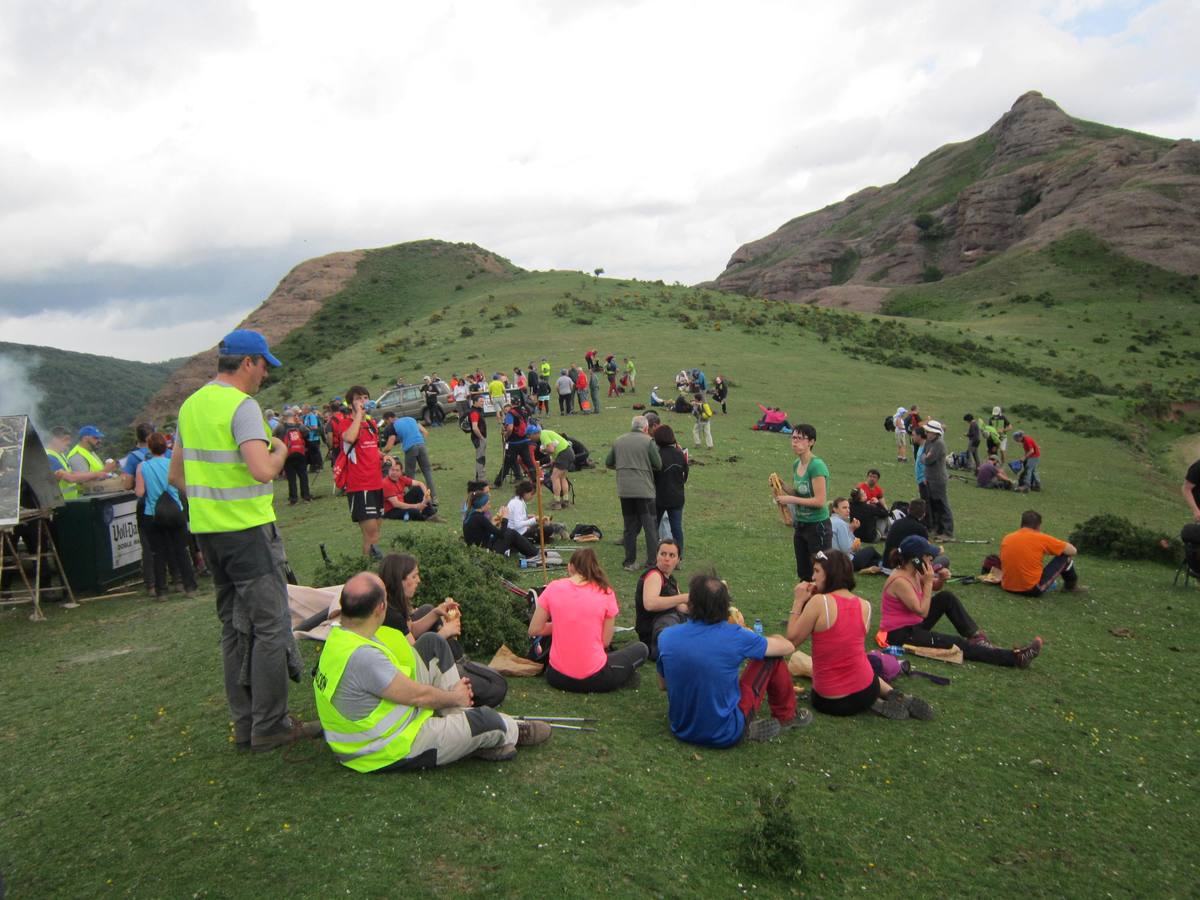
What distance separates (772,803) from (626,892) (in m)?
0.91

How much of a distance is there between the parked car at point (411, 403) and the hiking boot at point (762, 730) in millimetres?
23457

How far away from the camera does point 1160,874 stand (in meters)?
4.16

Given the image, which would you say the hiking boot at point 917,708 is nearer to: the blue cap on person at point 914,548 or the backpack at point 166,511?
the blue cap on person at point 914,548

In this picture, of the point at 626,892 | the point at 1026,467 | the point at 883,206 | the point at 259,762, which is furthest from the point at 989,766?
the point at 883,206

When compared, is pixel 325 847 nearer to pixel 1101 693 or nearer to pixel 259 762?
pixel 259 762

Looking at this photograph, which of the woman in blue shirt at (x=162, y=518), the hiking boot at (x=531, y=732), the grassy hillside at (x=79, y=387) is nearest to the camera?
the hiking boot at (x=531, y=732)

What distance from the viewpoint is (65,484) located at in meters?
9.98

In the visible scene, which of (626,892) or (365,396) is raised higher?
(365,396)

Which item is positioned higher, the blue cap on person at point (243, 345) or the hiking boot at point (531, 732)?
the blue cap on person at point (243, 345)

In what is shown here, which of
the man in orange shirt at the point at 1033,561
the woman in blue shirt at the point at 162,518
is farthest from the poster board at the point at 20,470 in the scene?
the man in orange shirt at the point at 1033,561

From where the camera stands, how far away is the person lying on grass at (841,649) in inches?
218

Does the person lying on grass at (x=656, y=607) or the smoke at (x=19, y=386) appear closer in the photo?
the person lying on grass at (x=656, y=607)

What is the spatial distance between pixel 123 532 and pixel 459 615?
702 cm

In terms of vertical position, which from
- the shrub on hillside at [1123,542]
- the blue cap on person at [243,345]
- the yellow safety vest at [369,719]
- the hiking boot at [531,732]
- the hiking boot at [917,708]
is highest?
the blue cap on person at [243,345]
